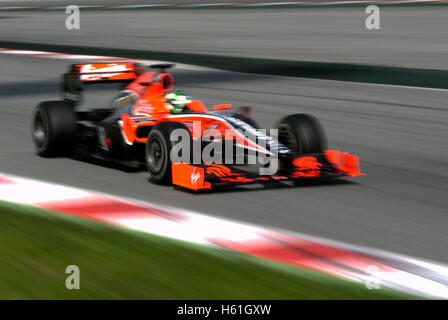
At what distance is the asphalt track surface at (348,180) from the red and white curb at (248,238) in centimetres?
23

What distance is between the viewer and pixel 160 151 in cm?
623

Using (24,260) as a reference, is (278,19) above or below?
above

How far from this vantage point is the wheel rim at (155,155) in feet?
20.3

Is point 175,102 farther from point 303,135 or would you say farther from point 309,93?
point 309,93

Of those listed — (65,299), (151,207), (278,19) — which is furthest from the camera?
(278,19)

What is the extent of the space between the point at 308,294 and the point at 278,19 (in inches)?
832

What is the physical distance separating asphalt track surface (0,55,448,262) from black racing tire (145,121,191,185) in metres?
0.10

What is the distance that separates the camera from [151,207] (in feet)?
Result: 18.3

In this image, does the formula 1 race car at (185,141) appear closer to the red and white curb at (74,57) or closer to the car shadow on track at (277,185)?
the car shadow on track at (277,185)

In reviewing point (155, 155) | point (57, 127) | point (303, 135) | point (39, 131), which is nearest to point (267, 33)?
point (39, 131)

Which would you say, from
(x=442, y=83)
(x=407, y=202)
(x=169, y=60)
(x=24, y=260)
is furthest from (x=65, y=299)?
(x=169, y=60)

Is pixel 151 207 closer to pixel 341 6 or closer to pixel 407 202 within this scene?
pixel 407 202

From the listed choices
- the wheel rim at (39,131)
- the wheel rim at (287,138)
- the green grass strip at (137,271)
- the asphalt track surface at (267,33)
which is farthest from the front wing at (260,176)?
the asphalt track surface at (267,33)

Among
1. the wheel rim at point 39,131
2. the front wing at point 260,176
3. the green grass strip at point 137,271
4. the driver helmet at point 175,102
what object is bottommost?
the green grass strip at point 137,271
